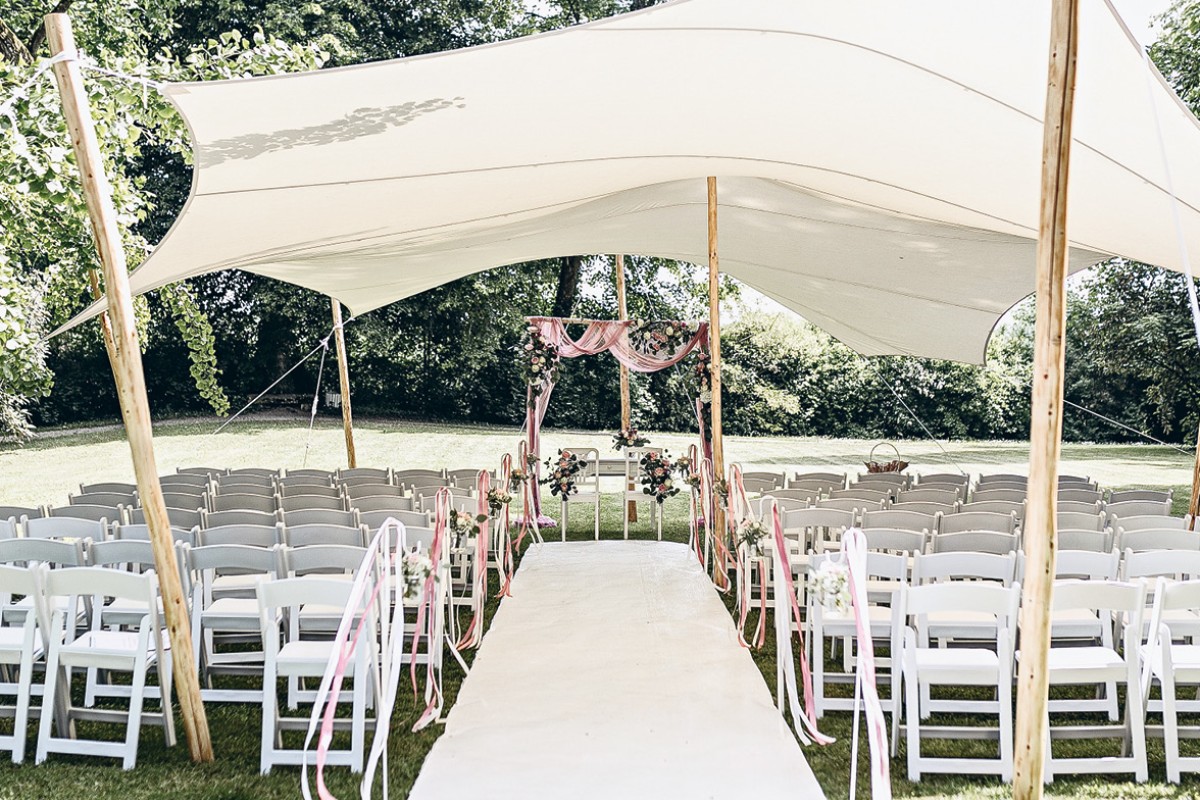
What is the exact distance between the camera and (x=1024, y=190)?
5.96m

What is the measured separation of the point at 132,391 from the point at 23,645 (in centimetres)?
135

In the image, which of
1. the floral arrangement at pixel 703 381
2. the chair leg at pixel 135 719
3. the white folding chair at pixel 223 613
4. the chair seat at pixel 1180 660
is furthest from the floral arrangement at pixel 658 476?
the chair leg at pixel 135 719

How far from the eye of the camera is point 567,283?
2395 cm

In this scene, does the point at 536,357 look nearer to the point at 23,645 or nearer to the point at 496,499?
the point at 496,499

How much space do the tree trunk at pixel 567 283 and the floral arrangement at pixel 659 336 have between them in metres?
13.7

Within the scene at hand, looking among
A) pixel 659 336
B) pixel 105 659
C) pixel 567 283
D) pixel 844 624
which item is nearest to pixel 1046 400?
pixel 844 624

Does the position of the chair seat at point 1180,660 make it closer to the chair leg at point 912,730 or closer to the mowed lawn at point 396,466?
the mowed lawn at point 396,466

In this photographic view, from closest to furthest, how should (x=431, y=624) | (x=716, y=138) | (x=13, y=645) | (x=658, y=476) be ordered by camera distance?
(x=13, y=645)
(x=431, y=624)
(x=716, y=138)
(x=658, y=476)

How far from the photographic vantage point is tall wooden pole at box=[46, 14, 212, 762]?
4.23 metres

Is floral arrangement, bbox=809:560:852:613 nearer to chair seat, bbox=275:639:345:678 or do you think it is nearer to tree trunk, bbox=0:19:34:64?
chair seat, bbox=275:639:345:678

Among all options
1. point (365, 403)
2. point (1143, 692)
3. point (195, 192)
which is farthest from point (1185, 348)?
point (365, 403)

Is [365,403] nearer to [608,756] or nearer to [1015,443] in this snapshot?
[1015,443]

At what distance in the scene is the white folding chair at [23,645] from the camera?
4.45 metres

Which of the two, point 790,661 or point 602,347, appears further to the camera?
point 602,347
